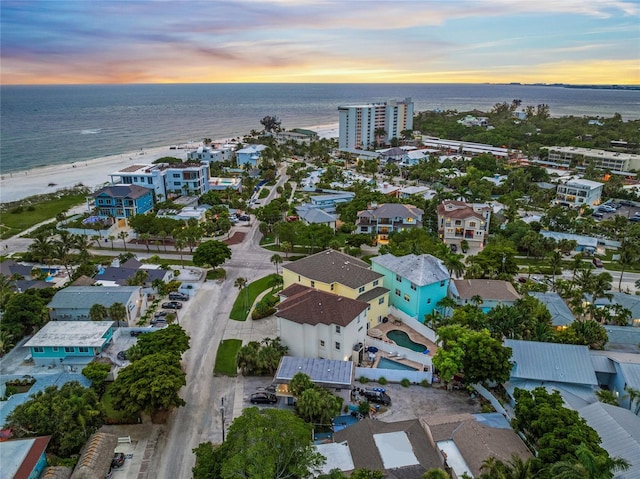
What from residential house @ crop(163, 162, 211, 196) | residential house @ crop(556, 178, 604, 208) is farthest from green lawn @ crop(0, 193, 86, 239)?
residential house @ crop(556, 178, 604, 208)

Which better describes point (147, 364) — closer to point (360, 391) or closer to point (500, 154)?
point (360, 391)

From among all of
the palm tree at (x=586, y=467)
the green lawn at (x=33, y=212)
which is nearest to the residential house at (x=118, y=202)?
the green lawn at (x=33, y=212)

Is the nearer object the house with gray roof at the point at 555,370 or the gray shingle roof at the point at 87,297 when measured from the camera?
the house with gray roof at the point at 555,370

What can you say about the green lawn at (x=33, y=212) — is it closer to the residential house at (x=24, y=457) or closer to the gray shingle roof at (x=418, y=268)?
the residential house at (x=24, y=457)

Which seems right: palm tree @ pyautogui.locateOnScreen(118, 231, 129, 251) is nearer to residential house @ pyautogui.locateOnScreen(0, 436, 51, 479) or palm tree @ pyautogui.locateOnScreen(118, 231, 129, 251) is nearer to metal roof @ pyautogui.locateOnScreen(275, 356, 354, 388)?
metal roof @ pyautogui.locateOnScreen(275, 356, 354, 388)

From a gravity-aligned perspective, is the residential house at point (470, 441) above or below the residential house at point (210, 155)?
below

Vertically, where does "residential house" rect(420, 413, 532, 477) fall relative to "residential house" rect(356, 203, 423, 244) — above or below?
below
